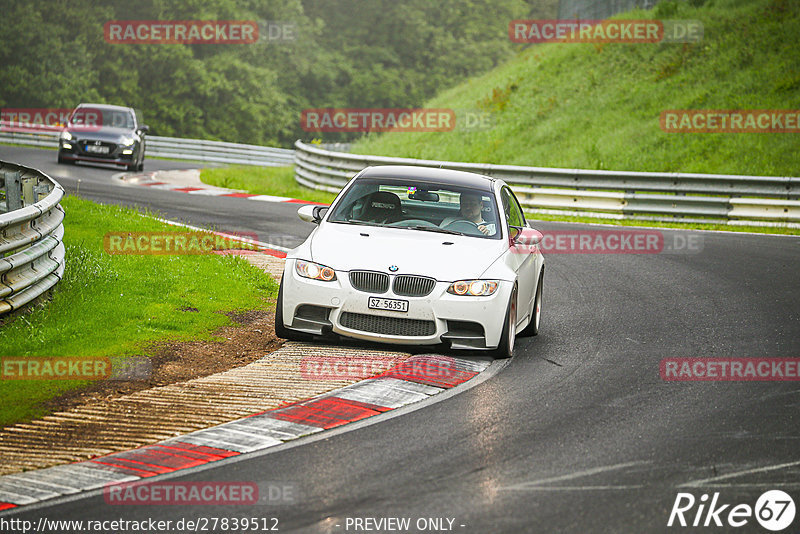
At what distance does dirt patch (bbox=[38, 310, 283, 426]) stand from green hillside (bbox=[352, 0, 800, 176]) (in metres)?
18.0

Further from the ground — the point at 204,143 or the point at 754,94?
the point at 754,94

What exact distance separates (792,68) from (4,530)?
96.2 feet

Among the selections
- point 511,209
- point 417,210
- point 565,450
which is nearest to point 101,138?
point 417,210

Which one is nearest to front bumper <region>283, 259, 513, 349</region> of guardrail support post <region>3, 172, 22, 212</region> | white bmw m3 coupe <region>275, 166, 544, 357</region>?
white bmw m3 coupe <region>275, 166, 544, 357</region>

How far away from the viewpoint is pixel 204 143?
4153 centimetres

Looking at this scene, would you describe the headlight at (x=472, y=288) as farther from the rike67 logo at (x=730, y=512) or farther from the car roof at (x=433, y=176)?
the rike67 logo at (x=730, y=512)

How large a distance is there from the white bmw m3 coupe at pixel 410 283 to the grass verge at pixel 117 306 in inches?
52.1

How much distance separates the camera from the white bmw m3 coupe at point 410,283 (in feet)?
27.9

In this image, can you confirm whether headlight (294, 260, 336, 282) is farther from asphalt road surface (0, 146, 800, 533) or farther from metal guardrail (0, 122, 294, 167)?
metal guardrail (0, 122, 294, 167)

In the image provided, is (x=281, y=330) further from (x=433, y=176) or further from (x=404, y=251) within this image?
(x=433, y=176)

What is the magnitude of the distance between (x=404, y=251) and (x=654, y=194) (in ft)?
47.5

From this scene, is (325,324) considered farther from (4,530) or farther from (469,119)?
(469,119)

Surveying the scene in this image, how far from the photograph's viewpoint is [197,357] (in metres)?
8.60

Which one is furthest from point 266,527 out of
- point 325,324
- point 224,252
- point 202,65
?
point 202,65
